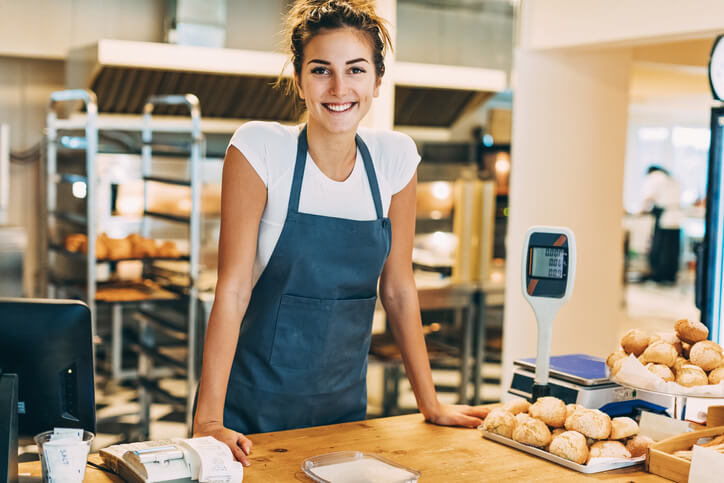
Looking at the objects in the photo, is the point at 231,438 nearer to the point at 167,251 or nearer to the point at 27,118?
the point at 167,251

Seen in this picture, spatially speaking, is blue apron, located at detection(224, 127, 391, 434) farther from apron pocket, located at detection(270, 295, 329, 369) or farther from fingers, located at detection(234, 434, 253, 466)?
fingers, located at detection(234, 434, 253, 466)

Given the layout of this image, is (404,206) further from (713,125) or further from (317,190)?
(713,125)

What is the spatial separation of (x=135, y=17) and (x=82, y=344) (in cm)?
514

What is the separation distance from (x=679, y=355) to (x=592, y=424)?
1.31 ft

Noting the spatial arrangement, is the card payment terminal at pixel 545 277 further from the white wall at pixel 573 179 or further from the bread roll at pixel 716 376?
the white wall at pixel 573 179

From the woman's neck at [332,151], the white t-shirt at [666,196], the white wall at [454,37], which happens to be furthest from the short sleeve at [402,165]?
the white t-shirt at [666,196]

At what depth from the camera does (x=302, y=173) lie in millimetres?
1983

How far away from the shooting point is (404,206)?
6.97 feet

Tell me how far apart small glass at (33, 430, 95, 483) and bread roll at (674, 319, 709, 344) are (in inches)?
54.1

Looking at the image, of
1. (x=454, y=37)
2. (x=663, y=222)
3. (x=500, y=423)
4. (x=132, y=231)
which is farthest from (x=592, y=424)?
(x=663, y=222)

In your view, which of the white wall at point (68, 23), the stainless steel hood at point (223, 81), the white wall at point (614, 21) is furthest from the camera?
the white wall at point (68, 23)

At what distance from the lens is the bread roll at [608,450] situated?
1.66 metres

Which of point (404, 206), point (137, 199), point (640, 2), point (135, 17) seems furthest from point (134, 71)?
point (404, 206)

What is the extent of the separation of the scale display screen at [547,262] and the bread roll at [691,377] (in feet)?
1.12
